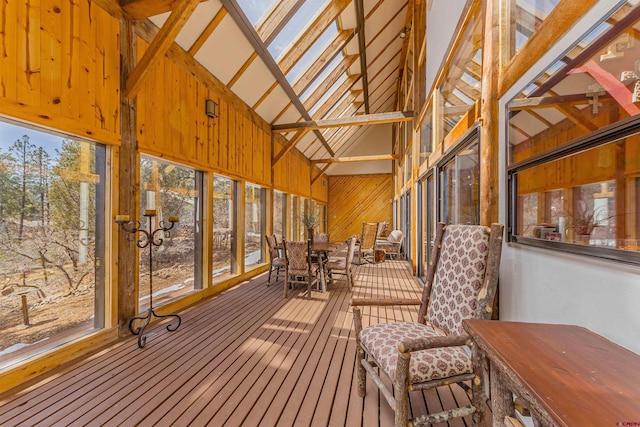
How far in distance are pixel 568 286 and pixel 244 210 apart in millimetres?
4846

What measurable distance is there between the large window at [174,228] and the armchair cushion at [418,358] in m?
2.66

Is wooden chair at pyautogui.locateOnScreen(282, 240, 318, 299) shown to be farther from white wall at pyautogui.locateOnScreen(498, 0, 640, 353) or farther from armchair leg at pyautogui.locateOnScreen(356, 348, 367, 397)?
white wall at pyautogui.locateOnScreen(498, 0, 640, 353)

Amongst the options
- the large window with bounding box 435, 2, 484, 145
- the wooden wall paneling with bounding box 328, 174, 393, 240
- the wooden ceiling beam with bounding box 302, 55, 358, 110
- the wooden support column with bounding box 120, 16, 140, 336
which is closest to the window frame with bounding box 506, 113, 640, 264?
→ the large window with bounding box 435, 2, 484, 145

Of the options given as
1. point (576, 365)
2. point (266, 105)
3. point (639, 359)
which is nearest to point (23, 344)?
point (576, 365)

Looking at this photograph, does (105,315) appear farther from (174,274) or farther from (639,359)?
(639,359)

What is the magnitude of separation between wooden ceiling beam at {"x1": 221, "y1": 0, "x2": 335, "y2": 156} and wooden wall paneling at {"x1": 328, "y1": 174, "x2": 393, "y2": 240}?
268 inches

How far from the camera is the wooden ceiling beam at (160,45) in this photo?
101 inches

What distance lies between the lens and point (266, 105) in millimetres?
5605

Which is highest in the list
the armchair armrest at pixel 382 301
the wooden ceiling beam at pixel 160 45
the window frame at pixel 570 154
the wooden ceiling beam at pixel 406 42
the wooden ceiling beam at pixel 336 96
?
the wooden ceiling beam at pixel 406 42

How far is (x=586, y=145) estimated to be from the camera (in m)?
1.00

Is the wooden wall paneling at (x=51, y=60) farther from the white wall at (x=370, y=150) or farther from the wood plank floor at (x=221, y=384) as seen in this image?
the white wall at (x=370, y=150)

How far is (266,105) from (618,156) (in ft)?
18.5

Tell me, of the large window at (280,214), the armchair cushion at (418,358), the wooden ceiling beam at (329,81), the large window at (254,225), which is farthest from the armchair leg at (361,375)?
the wooden ceiling beam at (329,81)

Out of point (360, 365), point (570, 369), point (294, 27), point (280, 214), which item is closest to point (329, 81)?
point (294, 27)
